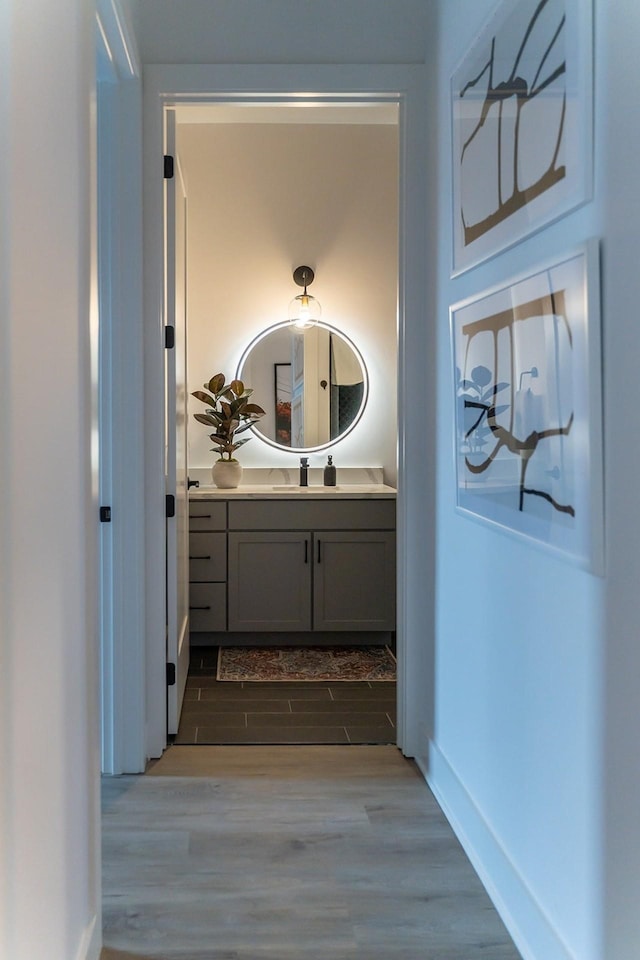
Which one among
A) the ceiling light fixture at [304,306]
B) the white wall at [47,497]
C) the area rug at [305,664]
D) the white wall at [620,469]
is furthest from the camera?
the ceiling light fixture at [304,306]

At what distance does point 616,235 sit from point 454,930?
1.58 metres

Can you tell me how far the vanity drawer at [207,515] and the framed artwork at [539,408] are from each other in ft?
7.56

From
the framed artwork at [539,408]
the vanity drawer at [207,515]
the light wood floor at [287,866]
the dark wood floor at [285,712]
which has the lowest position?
the light wood floor at [287,866]

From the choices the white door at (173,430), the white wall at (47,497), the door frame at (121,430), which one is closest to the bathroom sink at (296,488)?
the white door at (173,430)

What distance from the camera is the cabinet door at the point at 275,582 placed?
4.57 m

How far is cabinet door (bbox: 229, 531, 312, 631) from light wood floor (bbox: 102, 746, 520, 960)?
148cm

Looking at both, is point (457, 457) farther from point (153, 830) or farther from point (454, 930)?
point (153, 830)

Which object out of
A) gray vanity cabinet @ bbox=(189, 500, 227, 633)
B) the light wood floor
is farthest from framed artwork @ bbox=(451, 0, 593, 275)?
gray vanity cabinet @ bbox=(189, 500, 227, 633)

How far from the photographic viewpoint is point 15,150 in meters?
1.22

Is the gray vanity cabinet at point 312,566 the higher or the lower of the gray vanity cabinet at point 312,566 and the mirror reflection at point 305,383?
the lower

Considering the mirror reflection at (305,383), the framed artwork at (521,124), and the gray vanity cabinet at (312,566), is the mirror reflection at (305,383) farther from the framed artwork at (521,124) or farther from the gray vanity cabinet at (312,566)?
the framed artwork at (521,124)

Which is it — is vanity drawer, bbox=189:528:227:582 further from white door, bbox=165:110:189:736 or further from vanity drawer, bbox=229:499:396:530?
white door, bbox=165:110:189:736

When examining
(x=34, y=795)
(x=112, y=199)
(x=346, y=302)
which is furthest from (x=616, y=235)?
(x=346, y=302)

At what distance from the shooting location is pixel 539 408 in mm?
1791
